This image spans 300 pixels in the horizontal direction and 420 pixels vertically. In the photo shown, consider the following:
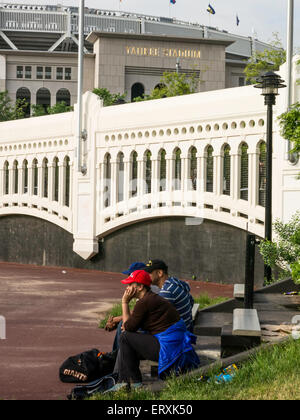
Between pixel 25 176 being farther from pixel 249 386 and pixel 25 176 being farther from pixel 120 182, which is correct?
pixel 249 386

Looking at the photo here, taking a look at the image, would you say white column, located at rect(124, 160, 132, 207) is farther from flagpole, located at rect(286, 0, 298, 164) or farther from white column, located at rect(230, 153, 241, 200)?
flagpole, located at rect(286, 0, 298, 164)

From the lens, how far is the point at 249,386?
20.5ft

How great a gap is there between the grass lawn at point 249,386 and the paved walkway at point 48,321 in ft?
3.55

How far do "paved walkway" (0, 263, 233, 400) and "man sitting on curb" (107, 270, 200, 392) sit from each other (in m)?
0.75

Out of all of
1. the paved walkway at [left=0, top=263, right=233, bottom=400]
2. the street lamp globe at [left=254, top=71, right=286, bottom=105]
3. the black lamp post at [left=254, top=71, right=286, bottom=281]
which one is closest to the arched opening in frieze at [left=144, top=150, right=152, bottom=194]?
the paved walkway at [left=0, top=263, right=233, bottom=400]

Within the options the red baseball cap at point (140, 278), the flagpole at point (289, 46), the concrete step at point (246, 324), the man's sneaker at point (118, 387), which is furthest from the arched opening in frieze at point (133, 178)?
the man's sneaker at point (118, 387)

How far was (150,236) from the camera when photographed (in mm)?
19406

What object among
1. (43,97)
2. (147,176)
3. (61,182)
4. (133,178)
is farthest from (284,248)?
(43,97)

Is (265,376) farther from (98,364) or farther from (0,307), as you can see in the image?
(0,307)

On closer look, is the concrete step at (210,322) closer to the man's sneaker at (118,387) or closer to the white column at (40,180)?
the man's sneaker at (118,387)

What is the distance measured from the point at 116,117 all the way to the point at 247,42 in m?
64.0

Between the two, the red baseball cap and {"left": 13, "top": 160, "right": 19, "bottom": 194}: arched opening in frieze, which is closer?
the red baseball cap

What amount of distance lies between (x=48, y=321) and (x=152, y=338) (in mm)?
5136

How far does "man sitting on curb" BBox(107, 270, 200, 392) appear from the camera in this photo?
679cm
